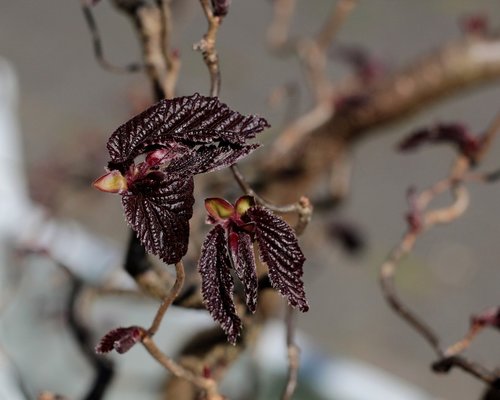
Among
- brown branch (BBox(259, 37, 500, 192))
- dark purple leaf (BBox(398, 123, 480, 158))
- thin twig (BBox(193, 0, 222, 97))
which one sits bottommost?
thin twig (BBox(193, 0, 222, 97))

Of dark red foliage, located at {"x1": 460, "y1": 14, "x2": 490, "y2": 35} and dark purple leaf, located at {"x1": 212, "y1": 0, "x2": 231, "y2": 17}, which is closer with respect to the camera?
dark purple leaf, located at {"x1": 212, "y1": 0, "x2": 231, "y2": 17}

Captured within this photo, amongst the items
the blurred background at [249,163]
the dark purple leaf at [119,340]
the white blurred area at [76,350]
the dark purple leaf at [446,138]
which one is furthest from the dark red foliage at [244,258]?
the blurred background at [249,163]

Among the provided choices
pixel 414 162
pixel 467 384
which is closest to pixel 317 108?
pixel 467 384

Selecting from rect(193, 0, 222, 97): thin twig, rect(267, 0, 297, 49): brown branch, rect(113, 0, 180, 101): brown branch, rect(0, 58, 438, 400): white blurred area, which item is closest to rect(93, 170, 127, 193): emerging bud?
rect(193, 0, 222, 97): thin twig

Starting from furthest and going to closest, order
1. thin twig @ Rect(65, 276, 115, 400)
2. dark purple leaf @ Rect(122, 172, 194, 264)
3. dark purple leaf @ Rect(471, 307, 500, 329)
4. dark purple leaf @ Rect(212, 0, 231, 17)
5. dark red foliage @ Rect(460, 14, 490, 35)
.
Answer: dark red foliage @ Rect(460, 14, 490, 35) → thin twig @ Rect(65, 276, 115, 400) → dark purple leaf @ Rect(471, 307, 500, 329) → dark purple leaf @ Rect(212, 0, 231, 17) → dark purple leaf @ Rect(122, 172, 194, 264)

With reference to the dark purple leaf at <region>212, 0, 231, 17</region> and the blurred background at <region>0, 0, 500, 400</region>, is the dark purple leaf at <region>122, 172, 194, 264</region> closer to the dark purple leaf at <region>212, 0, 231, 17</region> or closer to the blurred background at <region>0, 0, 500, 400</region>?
the dark purple leaf at <region>212, 0, 231, 17</region>

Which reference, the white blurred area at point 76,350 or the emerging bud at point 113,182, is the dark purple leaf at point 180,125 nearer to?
the emerging bud at point 113,182

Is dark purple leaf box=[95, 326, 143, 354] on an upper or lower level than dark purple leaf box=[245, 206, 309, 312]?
lower

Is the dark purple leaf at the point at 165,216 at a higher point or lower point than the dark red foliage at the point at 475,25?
lower
